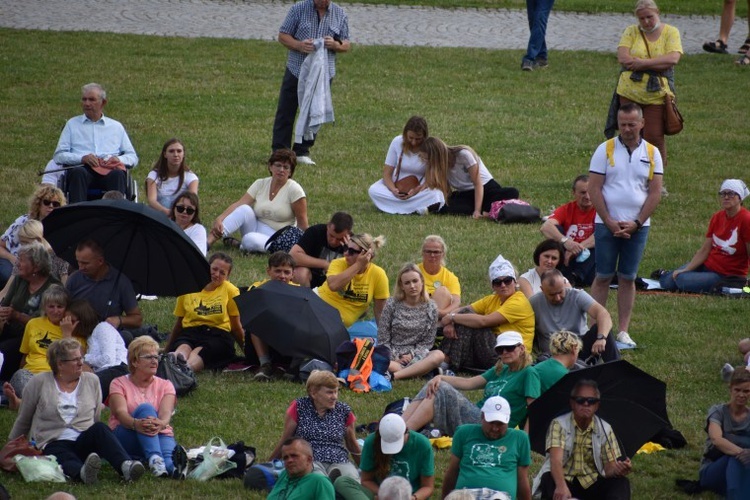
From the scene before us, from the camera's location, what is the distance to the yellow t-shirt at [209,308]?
40.4 ft

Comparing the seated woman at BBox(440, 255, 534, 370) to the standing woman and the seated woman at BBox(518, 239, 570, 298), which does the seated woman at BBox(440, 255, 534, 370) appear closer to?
the seated woman at BBox(518, 239, 570, 298)

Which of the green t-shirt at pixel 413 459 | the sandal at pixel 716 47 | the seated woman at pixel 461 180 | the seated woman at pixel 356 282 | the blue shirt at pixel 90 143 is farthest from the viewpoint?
the sandal at pixel 716 47

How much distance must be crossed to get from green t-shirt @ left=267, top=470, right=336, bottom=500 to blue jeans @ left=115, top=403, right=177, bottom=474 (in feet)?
4.77

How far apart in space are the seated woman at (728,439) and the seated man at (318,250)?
15.6 feet

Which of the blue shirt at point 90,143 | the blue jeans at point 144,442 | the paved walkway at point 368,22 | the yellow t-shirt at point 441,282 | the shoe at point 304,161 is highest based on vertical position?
the paved walkway at point 368,22

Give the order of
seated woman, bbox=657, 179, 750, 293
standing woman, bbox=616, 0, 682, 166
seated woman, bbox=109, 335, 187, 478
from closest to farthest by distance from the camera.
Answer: seated woman, bbox=109, 335, 187, 478 → seated woman, bbox=657, 179, 750, 293 → standing woman, bbox=616, 0, 682, 166

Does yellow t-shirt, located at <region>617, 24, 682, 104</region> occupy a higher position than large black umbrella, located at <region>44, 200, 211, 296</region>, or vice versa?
yellow t-shirt, located at <region>617, 24, 682, 104</region>

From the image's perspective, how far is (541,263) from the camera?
12.5 metres

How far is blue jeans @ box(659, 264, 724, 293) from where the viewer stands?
14.5m

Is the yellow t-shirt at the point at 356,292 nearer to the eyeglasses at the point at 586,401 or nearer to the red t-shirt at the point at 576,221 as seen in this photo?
the red t-shirt at the point at 576,221

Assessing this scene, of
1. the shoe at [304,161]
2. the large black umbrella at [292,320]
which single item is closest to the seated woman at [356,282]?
the large black umbrella at [292,320]

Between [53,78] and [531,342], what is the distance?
1384 cm

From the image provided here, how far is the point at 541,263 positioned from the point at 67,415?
470 centimetres

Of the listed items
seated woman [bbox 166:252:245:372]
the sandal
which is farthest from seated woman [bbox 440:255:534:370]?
the sandal
